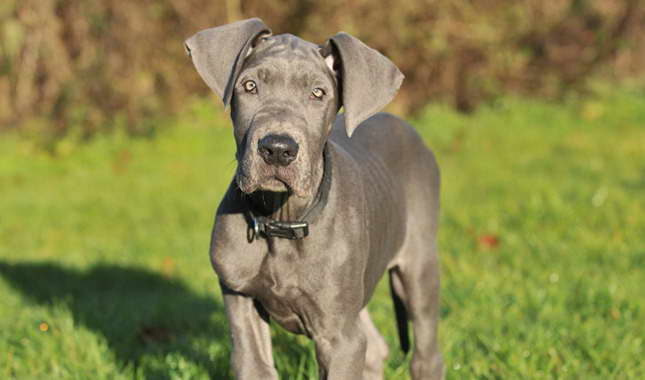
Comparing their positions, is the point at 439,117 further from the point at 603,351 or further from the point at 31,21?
the point at 603,351

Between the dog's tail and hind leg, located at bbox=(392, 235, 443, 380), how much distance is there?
0.05m

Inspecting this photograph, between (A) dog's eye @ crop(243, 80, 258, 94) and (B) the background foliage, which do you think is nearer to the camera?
(A) dog's eye @ crop(243, 80, 258, 94)

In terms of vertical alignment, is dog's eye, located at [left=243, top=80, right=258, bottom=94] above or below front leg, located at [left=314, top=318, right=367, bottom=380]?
above

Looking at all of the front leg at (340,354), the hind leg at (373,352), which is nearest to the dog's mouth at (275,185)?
the front leg at (340,354)

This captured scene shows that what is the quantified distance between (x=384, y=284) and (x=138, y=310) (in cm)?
190

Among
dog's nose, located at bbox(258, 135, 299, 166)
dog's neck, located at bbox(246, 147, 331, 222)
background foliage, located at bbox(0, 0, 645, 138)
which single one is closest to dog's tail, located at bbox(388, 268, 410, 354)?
dog's neck, located at bbox(246, 147, 331, 222)

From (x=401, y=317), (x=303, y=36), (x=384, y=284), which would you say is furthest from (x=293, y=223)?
(x=303, y=36)

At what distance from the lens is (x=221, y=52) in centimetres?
354

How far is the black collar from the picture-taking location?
3494 mm

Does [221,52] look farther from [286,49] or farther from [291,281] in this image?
[291,281]

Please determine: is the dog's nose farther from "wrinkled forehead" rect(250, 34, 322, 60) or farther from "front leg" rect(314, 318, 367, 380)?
"front leg" rect(314, 318, 367, 380)

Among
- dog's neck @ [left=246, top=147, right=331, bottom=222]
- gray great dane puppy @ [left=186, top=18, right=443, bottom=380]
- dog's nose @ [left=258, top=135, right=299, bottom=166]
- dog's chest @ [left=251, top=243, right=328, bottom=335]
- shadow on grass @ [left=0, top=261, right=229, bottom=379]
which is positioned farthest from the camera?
shadow on grass @ [left=0, top=261, right=229, bottom=379]

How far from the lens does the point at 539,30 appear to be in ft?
42.3

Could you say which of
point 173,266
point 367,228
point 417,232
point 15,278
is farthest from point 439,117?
point 367,228
